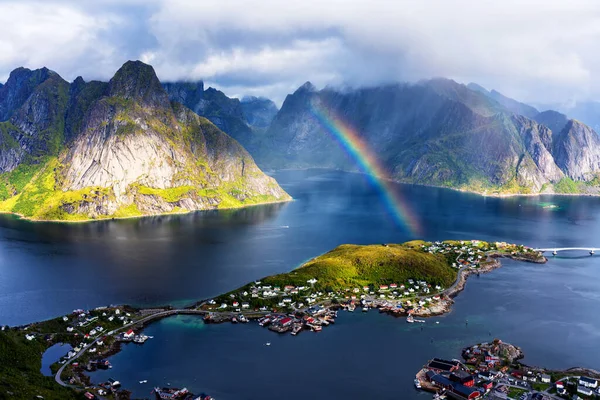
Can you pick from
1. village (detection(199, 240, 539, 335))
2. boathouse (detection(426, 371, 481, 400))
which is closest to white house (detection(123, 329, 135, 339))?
village (detection(199, 240, 539, 335))

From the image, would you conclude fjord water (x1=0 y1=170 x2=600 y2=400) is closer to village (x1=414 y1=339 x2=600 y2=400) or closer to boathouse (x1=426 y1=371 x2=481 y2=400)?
village (x1=414 y1=339 x2=600 y2=400)

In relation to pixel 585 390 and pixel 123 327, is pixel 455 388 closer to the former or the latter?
pixel 585 390

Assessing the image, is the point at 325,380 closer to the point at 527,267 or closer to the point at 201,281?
the point at 201,281

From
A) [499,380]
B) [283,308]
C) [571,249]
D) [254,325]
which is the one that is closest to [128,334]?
[254,325]

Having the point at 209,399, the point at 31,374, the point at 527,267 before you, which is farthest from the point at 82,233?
the point at 527,267

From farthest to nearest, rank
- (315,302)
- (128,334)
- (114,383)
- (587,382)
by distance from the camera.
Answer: (315,302)
(128,334)
(114,383)
(587,382)

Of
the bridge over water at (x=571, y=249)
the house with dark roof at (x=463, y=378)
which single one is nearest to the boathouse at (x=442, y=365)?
the house with dark roof at (x=463, y=378)

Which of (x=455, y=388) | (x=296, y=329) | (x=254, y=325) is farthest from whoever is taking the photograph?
(x=254, y=325)
